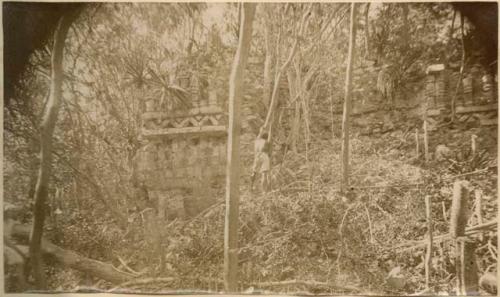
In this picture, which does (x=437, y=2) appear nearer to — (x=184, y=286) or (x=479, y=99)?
(x=479, y=99)

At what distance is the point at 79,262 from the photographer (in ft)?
9.70

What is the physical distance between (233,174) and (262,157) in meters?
0.16

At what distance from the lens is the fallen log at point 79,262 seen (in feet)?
9.70

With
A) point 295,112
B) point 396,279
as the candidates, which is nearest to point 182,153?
point 295,112

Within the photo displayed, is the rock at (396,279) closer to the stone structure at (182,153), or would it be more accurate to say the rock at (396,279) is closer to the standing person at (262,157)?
the standing person at (262,157)

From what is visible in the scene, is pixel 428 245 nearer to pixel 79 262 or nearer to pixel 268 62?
pixel 268 62

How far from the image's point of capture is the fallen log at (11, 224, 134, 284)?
296 cm

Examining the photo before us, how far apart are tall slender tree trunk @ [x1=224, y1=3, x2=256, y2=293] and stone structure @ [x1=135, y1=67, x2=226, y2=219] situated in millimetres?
44

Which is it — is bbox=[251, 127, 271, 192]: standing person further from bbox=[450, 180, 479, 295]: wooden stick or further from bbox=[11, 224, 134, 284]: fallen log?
bbox=[450, 180, 479, 295]: wooden stick

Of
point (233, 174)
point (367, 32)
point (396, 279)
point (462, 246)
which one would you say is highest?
point (367, 32)

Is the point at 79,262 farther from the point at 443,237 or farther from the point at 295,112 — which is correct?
the point at 443,237

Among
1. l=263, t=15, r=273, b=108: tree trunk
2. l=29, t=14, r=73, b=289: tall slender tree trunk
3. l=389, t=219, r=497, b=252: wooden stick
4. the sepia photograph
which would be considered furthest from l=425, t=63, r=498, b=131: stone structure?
l=29, t=14, r=73, b=289: tall slender tree trunk

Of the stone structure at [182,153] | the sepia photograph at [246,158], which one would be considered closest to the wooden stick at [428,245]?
the sepia photograph at [246,158]

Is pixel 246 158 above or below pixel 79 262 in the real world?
above
